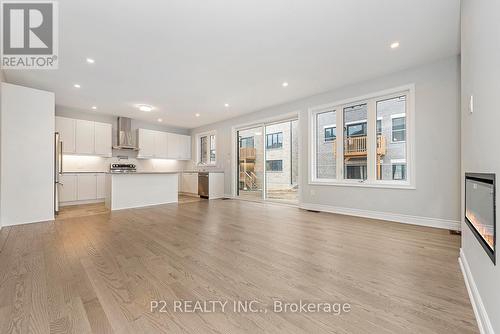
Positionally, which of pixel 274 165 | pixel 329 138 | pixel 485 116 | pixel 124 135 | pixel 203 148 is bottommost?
pixel 274 165

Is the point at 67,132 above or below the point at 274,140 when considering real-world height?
above

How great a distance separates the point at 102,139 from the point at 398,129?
25.0 ft

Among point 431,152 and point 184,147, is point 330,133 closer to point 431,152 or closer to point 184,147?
point 431,152

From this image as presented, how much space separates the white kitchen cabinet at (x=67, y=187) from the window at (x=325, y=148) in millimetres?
6495

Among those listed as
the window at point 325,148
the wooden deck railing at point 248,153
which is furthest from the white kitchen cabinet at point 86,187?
the window at point 325,148

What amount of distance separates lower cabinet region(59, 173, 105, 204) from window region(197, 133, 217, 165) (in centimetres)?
337

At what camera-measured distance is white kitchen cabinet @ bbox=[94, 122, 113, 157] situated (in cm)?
636

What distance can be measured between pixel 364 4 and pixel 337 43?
69 centimetres

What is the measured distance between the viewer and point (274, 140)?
20.1ft

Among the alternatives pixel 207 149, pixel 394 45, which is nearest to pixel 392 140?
pixel 394 45

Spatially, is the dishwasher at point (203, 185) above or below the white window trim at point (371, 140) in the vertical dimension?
below

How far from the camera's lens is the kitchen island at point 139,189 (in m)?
5.00

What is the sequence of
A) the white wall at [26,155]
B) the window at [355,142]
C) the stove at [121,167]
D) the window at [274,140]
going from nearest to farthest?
the white wall at [26,155], the window at [355,142], the window at [274,140], the stove at [121,167]

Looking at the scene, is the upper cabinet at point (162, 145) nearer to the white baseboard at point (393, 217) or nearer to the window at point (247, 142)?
the window at point (247, 142)
